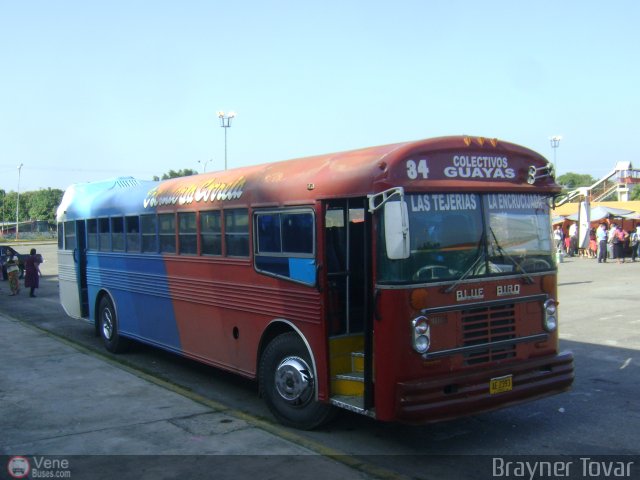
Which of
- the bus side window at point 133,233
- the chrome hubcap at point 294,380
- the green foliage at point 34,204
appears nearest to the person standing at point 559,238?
the bus side window at point 133,233

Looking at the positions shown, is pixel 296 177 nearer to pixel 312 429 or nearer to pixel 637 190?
pixel 312 429

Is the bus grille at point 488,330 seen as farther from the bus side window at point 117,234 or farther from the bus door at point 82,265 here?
the bus door at point 82,265

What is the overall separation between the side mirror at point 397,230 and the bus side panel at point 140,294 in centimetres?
469

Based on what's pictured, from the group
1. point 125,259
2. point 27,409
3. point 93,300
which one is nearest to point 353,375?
point 27,409

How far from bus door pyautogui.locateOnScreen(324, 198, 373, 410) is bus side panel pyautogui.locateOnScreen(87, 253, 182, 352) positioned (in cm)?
349

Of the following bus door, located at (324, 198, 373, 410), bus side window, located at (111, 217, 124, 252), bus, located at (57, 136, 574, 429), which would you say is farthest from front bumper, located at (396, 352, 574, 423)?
bus side window, located at (111, 217, 124, 252)

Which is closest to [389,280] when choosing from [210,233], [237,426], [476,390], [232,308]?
[476,390]

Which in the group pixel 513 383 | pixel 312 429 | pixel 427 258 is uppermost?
pixel 427 258

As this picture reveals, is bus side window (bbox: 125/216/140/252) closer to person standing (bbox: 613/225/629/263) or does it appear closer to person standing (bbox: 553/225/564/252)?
person standing (bbox: 613/225/629/263)

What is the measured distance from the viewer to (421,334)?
213 inches

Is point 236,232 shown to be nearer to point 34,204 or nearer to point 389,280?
point 389,280

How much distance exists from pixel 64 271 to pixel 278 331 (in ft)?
25.2

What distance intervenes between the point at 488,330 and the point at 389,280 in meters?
1.14

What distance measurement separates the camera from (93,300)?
38.7 feet
